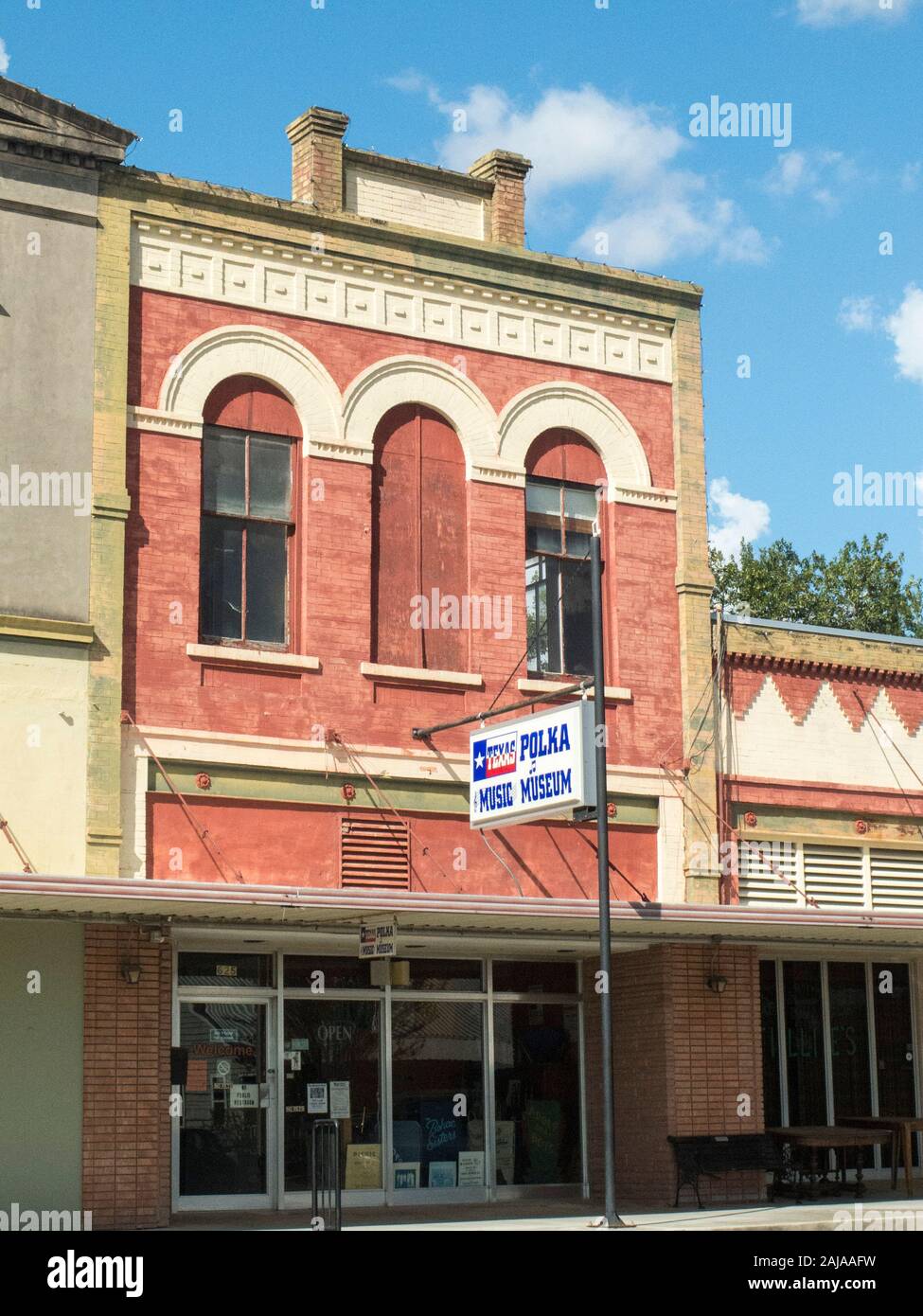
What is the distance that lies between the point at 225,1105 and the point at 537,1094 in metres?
4.13

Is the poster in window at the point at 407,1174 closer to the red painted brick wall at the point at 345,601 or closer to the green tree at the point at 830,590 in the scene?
the red painted brick wall at the point at 345,601

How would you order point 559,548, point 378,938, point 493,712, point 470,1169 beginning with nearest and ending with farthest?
point 378,938, point 493,712, point 470,1169, point 559,548

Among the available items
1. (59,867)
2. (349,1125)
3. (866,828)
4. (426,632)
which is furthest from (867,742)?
(59,867)

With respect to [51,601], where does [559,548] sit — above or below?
above

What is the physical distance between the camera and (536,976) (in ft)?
74.8

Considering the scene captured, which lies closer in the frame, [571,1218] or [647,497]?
[571,1218]

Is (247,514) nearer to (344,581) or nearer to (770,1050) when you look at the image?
(344,581)

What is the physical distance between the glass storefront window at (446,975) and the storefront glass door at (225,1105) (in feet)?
6.59

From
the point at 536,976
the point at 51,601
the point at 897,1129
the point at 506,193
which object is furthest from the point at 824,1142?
the point at 506,193

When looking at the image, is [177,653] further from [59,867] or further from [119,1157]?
[119,1157]

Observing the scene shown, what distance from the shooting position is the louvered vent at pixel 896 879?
2480cm

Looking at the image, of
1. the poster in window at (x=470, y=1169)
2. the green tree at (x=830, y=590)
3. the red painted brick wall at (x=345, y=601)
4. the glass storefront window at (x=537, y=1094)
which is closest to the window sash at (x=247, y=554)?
the red painted brick wall at (x=345, y=601)

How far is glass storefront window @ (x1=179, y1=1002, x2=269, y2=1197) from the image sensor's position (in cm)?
1998

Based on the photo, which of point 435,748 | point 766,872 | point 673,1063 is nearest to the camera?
point 435,748
